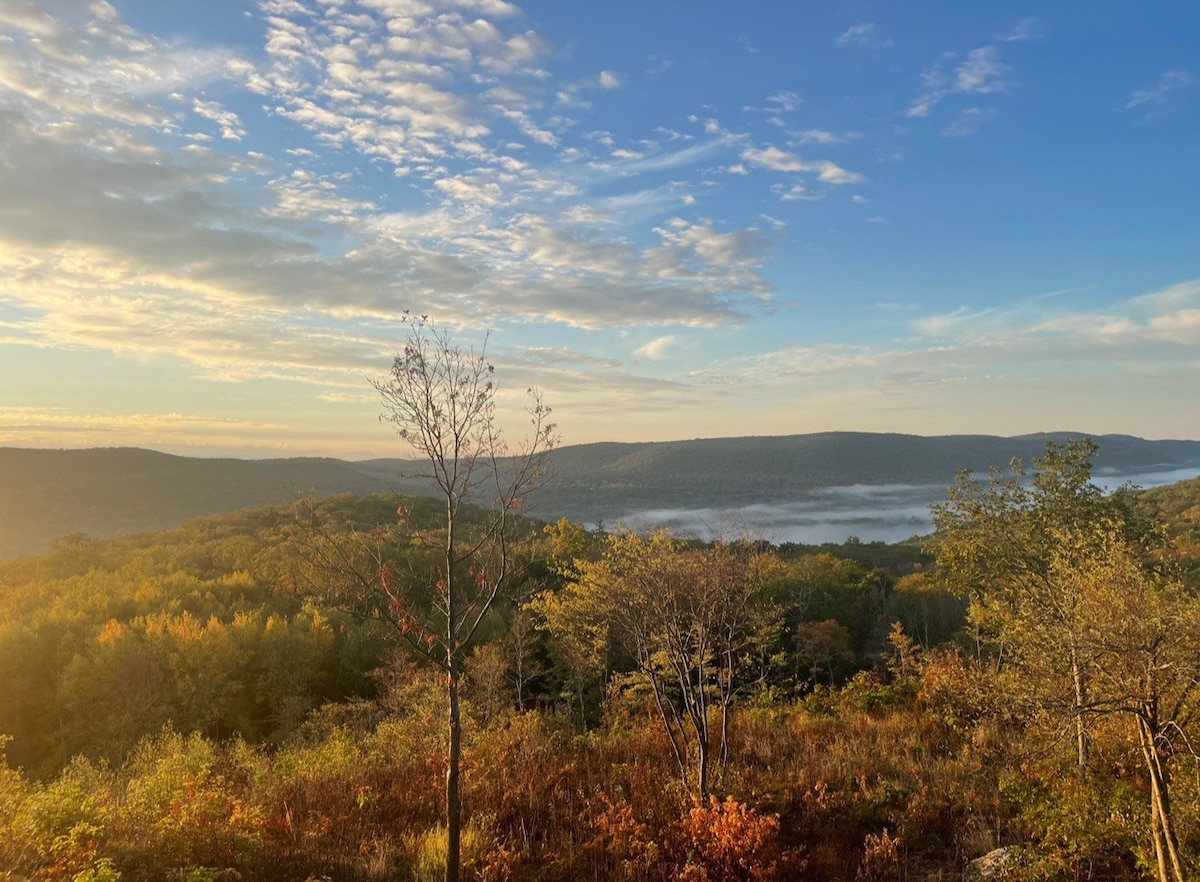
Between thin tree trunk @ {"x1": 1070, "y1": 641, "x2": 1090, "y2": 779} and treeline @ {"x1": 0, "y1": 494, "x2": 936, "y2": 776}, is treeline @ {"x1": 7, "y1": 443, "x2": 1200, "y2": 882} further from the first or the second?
treeline @ {"x1": 0, "y1": 494, "x2": 936, "y2": 776}

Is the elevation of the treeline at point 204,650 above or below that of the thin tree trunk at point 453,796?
below

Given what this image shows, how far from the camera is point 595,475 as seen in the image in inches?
5704

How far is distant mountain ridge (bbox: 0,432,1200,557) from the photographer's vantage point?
358 feet

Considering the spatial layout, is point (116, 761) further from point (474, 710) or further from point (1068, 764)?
point (1068, 764)

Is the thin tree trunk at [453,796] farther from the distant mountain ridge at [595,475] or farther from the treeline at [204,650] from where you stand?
the distant mountain ridge at [595,475]

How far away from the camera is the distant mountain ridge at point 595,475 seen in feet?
358

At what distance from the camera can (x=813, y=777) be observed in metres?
11.5

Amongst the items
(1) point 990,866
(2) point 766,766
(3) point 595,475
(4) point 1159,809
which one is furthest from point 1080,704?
(3) point 595,475

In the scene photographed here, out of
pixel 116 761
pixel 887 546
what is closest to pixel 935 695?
pixel 116 761

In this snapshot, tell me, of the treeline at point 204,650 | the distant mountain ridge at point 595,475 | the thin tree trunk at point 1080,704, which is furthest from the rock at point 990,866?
the distant mountain ridge at point 595,475

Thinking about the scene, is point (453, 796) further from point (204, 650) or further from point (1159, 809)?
point (204, 650)

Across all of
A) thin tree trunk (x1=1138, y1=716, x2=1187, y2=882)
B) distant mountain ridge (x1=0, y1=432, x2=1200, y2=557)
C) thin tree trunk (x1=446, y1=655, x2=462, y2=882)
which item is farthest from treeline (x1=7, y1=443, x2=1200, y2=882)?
distant mountain ridge (x1=0, y1=432, x2=1200, y2=557)

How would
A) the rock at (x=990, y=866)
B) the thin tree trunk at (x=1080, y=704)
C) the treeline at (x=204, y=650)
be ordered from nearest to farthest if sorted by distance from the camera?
the thin tree trunk at (x=1080, y=704) < the rock at (x=990, y=866) < the treeline at (x=204, y=650)

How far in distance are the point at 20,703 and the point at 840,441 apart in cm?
16623
